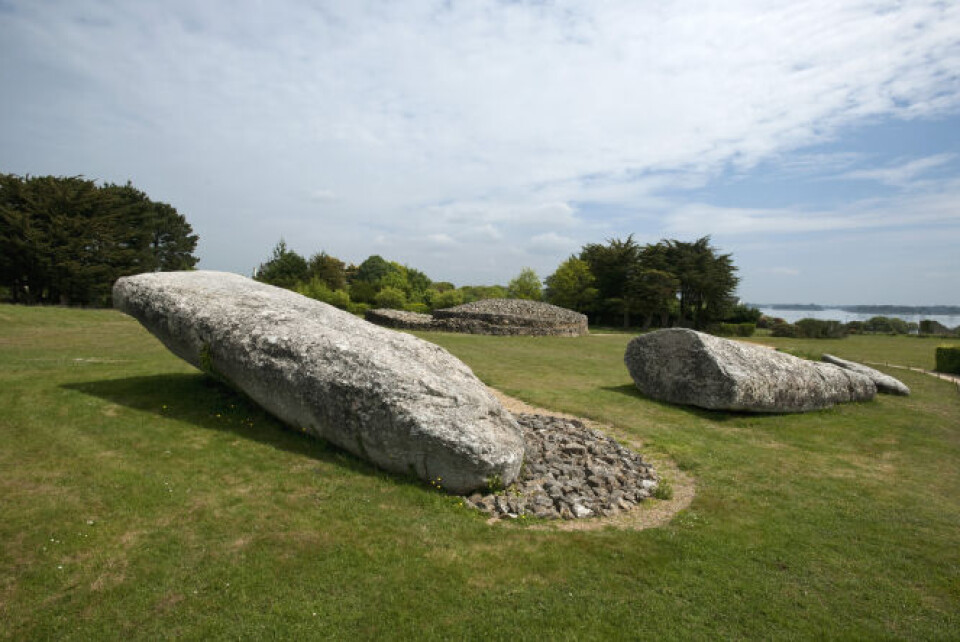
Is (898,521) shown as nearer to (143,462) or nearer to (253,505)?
(253,505)

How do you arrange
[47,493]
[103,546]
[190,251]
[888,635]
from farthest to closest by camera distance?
[190,251], [47,493], [103,546], [888,635]

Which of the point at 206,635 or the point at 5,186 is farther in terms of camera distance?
the point at 5,186

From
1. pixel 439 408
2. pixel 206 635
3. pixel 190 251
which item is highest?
pixel 190 251

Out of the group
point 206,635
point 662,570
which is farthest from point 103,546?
point 662,570

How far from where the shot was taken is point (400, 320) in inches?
1303

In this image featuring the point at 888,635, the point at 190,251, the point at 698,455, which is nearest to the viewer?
the point at 888,635

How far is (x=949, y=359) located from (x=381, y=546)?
2714 centimetres

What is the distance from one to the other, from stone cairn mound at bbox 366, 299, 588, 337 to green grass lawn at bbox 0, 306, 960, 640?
22057 millimetres

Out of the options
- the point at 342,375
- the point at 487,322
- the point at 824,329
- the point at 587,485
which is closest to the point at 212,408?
the point at 342,375

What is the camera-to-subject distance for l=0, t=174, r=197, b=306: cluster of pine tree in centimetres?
3453

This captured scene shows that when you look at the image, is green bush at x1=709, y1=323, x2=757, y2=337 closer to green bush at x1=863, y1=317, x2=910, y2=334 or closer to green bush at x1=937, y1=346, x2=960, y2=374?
green bush at x1=863, y1=317, x2=910, y2=334

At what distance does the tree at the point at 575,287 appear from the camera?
50.5m

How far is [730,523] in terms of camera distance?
22.4 feet

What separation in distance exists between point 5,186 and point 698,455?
49956 mm
